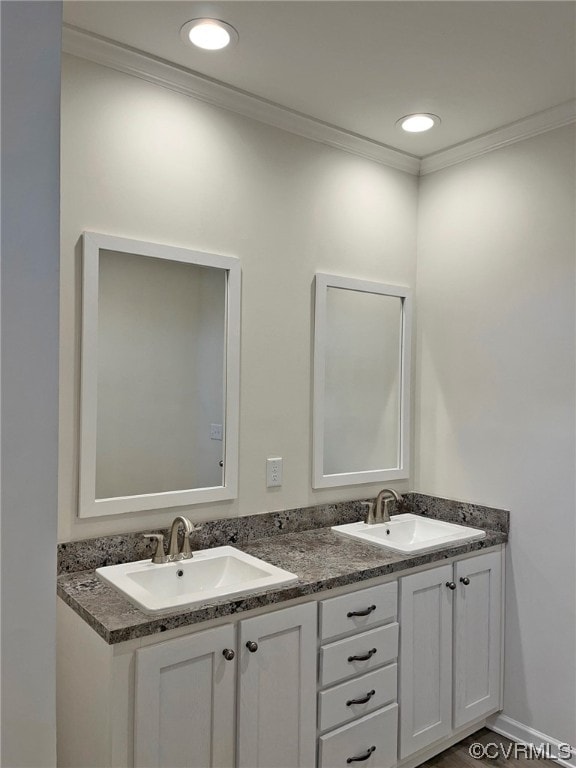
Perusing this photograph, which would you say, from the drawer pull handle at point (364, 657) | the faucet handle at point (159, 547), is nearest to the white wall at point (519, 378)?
the drawer pull handle at point (364, 657)

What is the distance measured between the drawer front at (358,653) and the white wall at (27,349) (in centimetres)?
180

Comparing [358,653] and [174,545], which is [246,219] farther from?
[358,653]

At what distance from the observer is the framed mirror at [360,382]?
2.50 meters

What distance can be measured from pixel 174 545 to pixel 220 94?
1.68 metres

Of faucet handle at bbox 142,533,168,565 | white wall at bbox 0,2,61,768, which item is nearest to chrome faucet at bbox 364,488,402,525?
faucet handle at bbox 142,533,168,565

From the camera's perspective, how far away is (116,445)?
197 centimetres

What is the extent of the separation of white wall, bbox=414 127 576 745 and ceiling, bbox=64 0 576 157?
1.11 ft

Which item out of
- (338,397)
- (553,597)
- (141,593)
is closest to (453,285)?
(338,397)

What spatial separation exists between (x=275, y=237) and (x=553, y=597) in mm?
1866

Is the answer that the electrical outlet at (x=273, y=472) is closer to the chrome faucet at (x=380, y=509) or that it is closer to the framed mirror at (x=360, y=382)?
the framed mirror at (x=360, y=382)

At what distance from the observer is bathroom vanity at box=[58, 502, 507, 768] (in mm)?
1478

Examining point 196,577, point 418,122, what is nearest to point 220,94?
point 418,122

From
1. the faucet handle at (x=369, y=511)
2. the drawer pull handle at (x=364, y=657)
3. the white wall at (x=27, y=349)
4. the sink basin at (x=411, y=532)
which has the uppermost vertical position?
the white wall at (x=27, y=349)

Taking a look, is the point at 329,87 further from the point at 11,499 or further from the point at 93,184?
the point at 11,499
